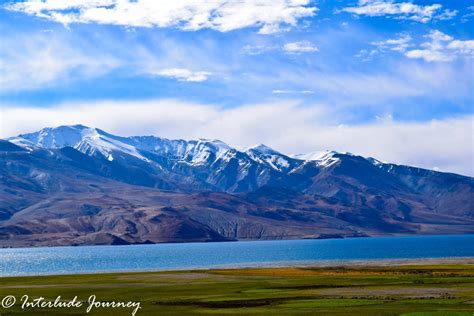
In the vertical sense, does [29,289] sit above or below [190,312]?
below

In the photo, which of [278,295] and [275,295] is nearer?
[278,295]

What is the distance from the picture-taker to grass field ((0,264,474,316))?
62.6 meters

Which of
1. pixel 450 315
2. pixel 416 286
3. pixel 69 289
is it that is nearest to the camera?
pixel 450 315

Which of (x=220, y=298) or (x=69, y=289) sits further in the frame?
(x=69, y=289)

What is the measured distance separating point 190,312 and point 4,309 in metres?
18.2

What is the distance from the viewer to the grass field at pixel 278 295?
62625 mm

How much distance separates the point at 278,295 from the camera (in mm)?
77812

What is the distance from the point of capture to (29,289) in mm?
93875

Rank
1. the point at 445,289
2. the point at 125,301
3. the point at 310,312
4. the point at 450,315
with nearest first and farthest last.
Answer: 1. the point at 450,315
2. the point at 310,312
3. the point at 125,301
4. the point at 445,289

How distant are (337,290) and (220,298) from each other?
14.8 m

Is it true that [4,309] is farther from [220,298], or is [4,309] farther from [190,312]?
[220,298]

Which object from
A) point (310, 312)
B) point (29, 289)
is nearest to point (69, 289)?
point (29, 289)

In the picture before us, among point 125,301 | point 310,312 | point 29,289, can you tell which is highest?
point 310,312

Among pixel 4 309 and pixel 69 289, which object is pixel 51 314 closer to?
pixel 4 309
